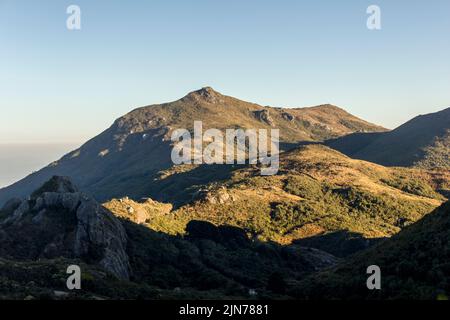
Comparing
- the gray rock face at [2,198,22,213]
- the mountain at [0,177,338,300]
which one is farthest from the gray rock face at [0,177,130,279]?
the gray rock face at [2,198,22,213]

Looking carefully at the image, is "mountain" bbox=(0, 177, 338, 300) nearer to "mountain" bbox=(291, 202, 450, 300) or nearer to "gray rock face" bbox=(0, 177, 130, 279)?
"gray rock face" bbox=(0, 177, 130, 279)

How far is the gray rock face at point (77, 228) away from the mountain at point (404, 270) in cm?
3284

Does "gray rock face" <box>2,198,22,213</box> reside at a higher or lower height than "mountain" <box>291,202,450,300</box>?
higher

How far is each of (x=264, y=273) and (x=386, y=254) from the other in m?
34.2

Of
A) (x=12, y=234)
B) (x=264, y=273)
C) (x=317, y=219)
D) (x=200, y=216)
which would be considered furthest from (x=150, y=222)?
(x=317, y=219)

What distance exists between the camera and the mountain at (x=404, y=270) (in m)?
61.2

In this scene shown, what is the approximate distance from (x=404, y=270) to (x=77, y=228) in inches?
2243

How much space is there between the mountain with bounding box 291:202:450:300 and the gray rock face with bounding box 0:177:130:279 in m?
32.8

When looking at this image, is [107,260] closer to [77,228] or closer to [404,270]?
[77,228]

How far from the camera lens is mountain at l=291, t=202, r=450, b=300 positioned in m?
61.2
